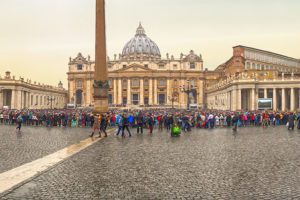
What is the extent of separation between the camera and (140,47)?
125 m

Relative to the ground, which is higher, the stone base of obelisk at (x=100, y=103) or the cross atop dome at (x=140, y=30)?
the cross atop dome at (x=140, y=30)

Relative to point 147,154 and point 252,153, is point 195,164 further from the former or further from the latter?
point 252,153

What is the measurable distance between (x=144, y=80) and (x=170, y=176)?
94.8 meters

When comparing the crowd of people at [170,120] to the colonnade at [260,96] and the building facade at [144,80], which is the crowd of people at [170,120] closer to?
the colonnade at [260,96]

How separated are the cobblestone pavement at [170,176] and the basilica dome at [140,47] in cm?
10965

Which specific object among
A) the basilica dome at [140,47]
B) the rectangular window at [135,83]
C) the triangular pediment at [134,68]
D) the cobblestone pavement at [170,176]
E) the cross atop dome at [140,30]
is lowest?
the cobblestone pavement at [170,176]

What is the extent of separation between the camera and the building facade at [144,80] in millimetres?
102562

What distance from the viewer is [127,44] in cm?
13150

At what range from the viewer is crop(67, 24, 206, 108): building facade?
103 meters

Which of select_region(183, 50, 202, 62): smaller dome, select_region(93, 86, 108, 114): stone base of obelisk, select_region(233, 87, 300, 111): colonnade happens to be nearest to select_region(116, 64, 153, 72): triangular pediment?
select_region(183, 50, 202, 62): smaller dome

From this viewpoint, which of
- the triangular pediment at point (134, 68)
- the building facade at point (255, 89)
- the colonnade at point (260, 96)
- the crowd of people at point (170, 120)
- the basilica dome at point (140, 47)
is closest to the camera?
the crowd of people at point (170, 120)

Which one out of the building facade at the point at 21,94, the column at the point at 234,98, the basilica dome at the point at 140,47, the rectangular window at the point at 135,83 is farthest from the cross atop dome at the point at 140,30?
the column at the point at 234,98

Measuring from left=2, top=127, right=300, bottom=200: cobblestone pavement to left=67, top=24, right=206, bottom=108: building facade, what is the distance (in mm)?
Result: 87817

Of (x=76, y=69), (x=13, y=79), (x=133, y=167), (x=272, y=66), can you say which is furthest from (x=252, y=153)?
(x=76, y=69)
